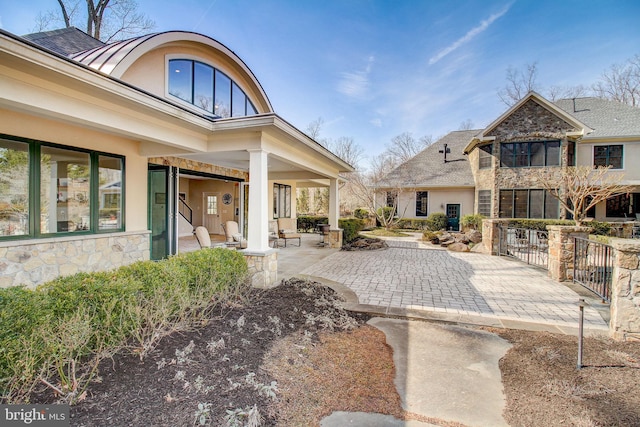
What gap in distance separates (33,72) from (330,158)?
707 centimetres

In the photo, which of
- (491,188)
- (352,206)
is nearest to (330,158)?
(491,188)

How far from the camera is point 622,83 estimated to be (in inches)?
937

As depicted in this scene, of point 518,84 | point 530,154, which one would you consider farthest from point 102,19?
point 518,84

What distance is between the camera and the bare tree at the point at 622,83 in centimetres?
2311

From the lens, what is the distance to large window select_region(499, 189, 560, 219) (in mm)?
15977

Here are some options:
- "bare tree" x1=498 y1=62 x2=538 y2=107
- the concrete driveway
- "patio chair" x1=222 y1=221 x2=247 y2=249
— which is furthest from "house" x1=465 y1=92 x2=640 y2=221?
"patio chair" x1=222 y1=221 x2=247 y2=249

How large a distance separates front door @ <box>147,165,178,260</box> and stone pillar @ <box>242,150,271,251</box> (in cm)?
293

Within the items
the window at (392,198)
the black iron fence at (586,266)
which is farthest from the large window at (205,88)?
the window at (392,198)

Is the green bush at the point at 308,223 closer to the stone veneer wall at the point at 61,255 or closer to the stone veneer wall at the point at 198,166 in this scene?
the stone veneer wall at the point at 198,166

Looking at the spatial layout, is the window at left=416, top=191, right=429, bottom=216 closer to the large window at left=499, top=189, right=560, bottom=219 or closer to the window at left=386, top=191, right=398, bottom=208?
the window at left=386, top=191, right=398, bottom=208

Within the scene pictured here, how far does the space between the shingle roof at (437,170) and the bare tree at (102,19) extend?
16.9 meters

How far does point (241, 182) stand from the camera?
442 inches

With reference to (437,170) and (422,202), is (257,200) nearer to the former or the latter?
(422,202)

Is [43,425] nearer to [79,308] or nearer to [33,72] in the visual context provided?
[79,308]
